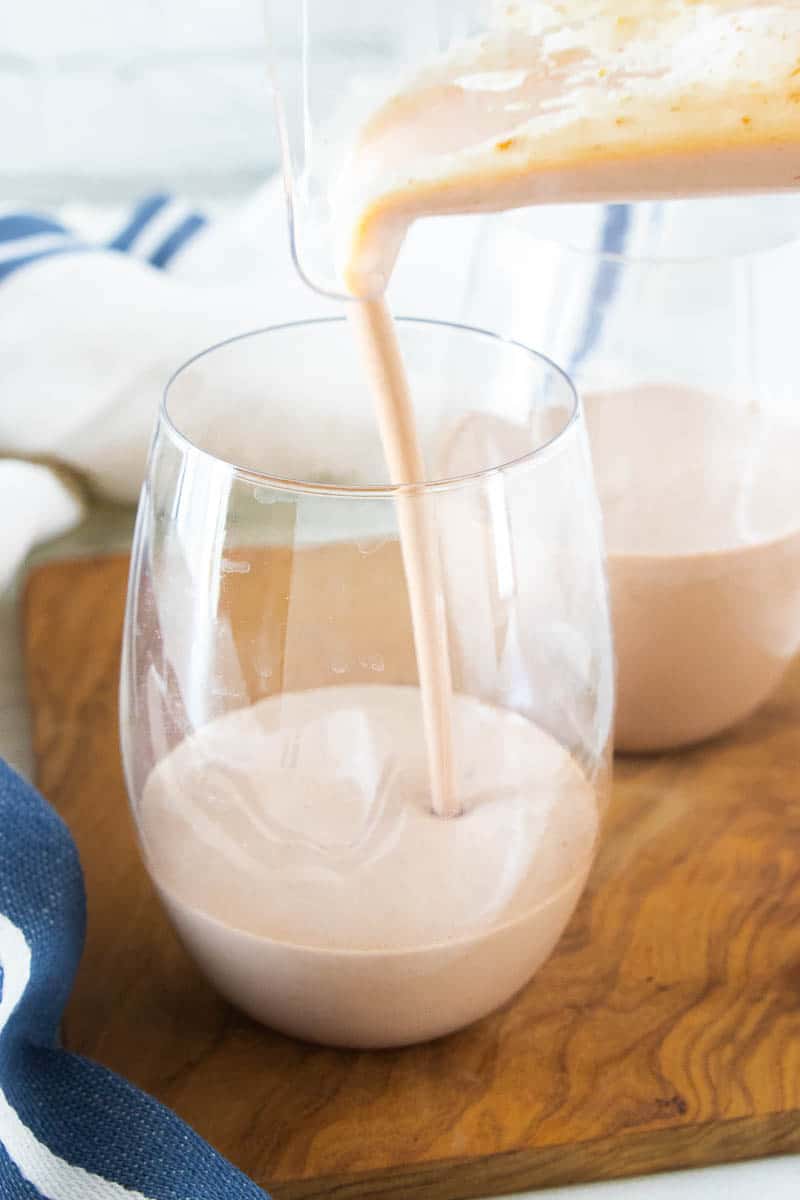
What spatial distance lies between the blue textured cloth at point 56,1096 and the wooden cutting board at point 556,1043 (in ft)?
0.11

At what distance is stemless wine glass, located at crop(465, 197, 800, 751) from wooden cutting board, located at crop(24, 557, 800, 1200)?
6cm

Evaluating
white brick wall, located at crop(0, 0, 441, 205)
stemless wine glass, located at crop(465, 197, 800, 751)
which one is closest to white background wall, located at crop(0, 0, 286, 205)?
white brick wall, located at crop(0, 0, 441, 205)

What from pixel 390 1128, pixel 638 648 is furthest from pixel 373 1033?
pixel 638 648

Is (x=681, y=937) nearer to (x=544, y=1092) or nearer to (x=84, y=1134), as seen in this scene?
(x=544, y=1092)

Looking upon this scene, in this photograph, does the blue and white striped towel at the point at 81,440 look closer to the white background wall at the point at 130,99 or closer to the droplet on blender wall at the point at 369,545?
the droplet on blender wall at the point at 369,545

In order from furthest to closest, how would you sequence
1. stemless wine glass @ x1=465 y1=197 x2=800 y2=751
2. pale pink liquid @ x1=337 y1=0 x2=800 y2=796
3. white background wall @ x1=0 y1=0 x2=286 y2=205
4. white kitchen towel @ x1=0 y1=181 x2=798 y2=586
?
white background wall @ x1=0 y1=0 x2=286 y2=205
white kitchen towel @ x1=0 y1=181 x2=798 y2=586
stemless wine glass @ x1=465 y1=197 x2=800 y2=751
pale pink liquid @ x1=337 y1=0 x2=800 y2=796

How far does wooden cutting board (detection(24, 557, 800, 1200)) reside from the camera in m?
0.39

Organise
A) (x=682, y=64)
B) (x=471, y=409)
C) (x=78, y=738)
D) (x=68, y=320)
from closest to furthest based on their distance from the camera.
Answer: (x=682, y=64) < (x=471, y=409) < (x=78, y=738) < (x=68, y=320)

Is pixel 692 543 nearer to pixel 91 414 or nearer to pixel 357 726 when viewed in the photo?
pixel 357 726

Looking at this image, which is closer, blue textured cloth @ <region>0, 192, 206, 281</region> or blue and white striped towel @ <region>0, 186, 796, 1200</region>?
blue and white striped towel @ <region>0, 186, 796, 1200</region>

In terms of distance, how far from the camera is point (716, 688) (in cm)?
55

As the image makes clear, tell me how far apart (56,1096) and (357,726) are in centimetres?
12

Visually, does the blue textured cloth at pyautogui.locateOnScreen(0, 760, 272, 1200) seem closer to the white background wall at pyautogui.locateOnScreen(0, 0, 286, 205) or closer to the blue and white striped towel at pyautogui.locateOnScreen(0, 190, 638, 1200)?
the blue and white striped towel at pyautogui.locateOnScreen(0, 190, 638, 1200)

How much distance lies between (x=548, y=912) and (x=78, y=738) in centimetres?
24
